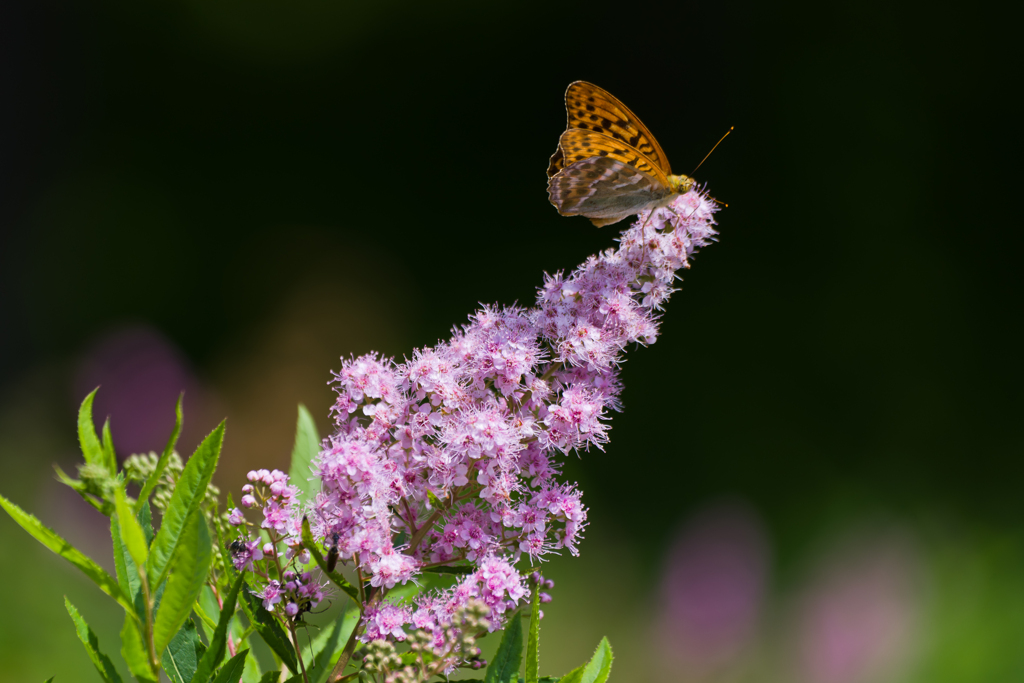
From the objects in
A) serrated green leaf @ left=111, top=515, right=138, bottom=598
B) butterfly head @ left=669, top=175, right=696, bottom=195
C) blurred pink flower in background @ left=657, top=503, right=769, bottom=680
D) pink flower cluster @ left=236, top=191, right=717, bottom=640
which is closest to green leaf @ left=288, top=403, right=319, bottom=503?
pink flower cluster @ left=236, top=191, right=717, bottom=640

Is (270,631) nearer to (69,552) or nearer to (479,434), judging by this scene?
(69,552)

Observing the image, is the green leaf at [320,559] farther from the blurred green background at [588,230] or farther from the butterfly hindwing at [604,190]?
the blurred green background at [588,230]

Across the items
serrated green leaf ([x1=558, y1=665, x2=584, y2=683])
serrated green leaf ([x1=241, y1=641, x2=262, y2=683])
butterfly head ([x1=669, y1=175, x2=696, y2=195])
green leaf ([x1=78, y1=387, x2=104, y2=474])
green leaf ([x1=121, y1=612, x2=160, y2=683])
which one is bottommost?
green leaf ([x1=121, y1=612, x2=160, y2=683])

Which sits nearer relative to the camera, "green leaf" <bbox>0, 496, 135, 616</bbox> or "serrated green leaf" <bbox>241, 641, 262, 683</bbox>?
"green leaf" <bbox>0, 496, 135, 616</bbox>

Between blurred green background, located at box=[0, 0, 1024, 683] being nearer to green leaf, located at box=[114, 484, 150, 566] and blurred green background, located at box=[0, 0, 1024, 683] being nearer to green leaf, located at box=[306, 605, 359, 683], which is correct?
green leaf, located at box=[306, 605, 359, 683]

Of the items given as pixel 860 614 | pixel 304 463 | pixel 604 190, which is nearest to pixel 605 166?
pixel 604 190

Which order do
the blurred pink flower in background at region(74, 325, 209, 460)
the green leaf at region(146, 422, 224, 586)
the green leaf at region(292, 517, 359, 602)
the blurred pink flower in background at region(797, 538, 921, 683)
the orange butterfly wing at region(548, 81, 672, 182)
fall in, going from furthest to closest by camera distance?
the blurred pink flower in background at region(74, 325, 209, 460)
the blurred pink flower in background at region(797, 538, 921, 683)
the orange butterfly wing at region(548, 81, 672, 182)
the green leaf at region(292, 517, 359, 602)
the green leaf at region(146, 422, 224, 586)
